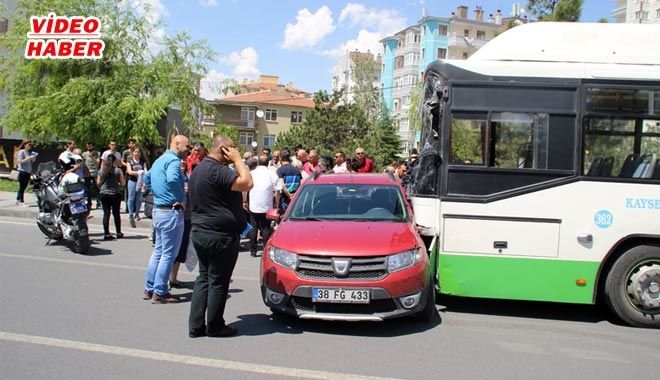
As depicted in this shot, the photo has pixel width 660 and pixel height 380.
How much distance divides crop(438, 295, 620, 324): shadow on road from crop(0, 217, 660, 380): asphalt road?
15 mm

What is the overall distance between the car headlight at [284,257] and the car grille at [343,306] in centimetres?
35

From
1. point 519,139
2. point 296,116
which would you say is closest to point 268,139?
point 296,116

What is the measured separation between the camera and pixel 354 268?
5.86 m

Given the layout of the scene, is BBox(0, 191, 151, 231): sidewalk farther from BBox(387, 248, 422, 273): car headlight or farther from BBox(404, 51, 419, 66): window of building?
BBox(404, 51, 419, 66): window of building

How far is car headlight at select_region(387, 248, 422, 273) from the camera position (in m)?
5.93

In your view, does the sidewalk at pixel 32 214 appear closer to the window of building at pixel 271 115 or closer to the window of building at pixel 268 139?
the window of building at pixel 268 139

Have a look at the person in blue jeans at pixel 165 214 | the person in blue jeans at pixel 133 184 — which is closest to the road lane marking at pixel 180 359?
the person in blue jeans at pixel 165 214

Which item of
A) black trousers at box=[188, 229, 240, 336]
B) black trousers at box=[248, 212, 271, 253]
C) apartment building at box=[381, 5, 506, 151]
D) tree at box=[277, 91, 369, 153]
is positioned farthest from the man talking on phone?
apartment building at box=[381, 5, 506, 151]

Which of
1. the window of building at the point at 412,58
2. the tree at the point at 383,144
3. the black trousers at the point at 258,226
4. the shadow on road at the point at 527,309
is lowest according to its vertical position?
the shadow on road at the point at 527,309

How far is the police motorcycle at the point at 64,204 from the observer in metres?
9.84

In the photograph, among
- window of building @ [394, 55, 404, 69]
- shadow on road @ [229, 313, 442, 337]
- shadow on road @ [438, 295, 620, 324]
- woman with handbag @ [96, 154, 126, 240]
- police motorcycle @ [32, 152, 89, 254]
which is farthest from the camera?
window of building @ [394, 55, 404, 69]

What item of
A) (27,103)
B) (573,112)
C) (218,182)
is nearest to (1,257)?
(218,182)

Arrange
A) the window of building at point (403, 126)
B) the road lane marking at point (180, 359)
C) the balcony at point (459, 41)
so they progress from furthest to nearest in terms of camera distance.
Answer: the balcony at point (459, 41)
the window of building at point (403, 126)
the road lane marking at point (180, 359)

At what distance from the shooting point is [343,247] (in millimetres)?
5926
